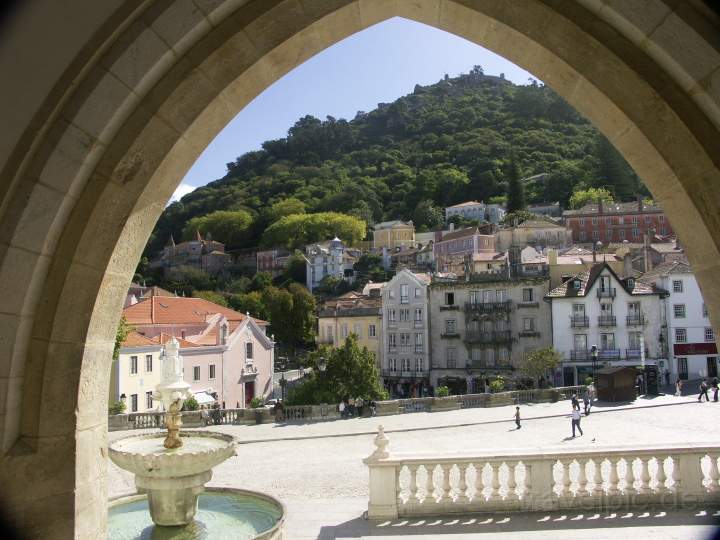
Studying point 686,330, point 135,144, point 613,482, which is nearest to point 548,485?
point 613,482

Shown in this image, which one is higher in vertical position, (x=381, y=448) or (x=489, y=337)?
(x=489, y=337)

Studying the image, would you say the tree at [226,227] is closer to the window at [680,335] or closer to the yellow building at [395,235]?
the yellow building at [395,235]

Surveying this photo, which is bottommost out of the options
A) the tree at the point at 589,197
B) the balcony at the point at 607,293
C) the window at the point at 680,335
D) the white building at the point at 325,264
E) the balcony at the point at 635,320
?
the window at the point at 680,335

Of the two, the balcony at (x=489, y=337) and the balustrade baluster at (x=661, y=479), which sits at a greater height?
the balcony at (x=489, y=337)

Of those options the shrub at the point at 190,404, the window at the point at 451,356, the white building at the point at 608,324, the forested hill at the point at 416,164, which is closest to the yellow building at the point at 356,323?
the window at the point at 451,356

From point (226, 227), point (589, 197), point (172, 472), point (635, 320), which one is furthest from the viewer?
point (226, 227)

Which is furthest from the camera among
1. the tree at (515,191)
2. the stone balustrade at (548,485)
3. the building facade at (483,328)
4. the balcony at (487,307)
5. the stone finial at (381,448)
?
the tree at (515,191)

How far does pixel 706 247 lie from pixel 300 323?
6922 cm

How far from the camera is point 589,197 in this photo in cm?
10369

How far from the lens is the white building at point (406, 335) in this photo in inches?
1887

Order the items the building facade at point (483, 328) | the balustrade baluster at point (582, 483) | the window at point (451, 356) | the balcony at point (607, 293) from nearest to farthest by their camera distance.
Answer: the balustrade baluster at point (582, 483) < the balcony at point (607, 293) < the building facade at point (483, 328) < the window at point (451, 356)

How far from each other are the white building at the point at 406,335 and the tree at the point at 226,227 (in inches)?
3569

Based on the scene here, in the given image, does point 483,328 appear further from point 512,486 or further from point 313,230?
point 313,230

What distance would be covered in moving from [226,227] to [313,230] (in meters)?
27.8
